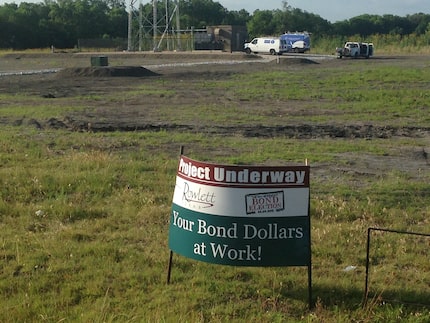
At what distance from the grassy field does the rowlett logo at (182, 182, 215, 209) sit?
947mm

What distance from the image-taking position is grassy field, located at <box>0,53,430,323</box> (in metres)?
6.16

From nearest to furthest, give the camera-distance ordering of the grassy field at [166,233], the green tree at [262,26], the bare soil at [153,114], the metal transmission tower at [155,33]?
the grassy field at [166,233]
the bare soil at [153,114]
the metal transmission tower at [155,33]
the green tree at [262,26]

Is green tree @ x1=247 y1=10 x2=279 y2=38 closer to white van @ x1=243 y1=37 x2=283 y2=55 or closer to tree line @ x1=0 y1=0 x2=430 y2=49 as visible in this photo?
tree line @ x1=0 y1=0 x2=430 y2=49

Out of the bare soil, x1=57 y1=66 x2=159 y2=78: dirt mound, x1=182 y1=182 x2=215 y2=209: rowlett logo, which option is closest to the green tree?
x1=57 y1=66 x2=159 y2=78: dirt mound

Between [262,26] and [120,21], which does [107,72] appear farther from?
[262,26]

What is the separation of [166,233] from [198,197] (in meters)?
2.50

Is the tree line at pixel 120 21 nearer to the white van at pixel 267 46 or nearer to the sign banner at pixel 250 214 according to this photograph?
the white van at pixel 267 46

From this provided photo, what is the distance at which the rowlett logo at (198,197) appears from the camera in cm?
606

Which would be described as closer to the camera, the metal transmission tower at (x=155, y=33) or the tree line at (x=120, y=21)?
the metal transmission tower at (x=155, y=33)

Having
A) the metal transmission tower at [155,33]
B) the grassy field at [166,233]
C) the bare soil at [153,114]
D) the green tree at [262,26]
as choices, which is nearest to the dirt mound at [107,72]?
the bare soil at [153,114]

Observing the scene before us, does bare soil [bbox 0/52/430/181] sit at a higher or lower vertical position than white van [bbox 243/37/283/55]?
lower

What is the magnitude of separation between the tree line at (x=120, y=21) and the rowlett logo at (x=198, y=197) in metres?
75.0

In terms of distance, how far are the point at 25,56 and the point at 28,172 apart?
66548 mm

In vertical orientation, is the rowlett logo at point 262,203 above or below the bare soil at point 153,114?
above
